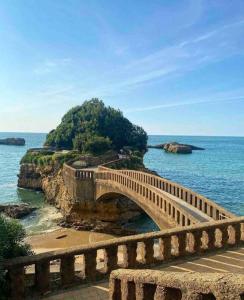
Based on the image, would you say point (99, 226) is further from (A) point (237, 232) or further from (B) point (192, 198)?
(A) point (237, 232)

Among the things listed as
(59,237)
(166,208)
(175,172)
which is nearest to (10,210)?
(59,237)

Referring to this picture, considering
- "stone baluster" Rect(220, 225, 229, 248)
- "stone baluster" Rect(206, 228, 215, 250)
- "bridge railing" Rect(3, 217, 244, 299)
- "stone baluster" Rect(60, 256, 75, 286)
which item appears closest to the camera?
"bridge railing" Rect(3, 217, 244, 299)

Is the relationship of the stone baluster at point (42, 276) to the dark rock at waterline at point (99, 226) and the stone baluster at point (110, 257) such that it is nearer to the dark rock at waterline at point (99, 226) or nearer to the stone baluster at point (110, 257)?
the stone baluster at point (110, 257)

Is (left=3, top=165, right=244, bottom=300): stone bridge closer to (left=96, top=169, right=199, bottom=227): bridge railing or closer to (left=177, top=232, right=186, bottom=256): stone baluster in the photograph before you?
(left=177, top=232, right=186, bottom=256): stone baluster

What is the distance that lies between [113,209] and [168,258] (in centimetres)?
3810

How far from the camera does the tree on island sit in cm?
8050

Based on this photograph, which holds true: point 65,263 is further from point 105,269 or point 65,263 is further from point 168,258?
point 168,258

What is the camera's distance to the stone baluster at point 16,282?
858 centimetres

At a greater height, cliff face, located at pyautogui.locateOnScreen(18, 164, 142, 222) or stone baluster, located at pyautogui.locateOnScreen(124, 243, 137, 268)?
stone baluster, located at pyautogui.locateOnScreen(124, 243, 137, 268)

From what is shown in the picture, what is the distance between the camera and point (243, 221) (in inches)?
503

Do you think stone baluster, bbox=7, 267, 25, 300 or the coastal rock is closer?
stone baluster, bbox=7, 267, 25, 300

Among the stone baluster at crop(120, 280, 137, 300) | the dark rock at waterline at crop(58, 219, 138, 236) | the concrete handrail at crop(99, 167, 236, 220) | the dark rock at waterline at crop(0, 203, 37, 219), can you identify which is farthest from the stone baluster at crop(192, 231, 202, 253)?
the dark rock at waterline at crop(0, 203, 37, 219)

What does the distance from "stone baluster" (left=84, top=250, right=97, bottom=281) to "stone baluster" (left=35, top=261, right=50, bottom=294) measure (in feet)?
3.34

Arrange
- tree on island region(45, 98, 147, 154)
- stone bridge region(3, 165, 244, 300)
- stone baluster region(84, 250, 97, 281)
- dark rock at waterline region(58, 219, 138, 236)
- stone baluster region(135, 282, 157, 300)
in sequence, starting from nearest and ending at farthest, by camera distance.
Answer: stone bridge region(3, 165, 244, 300) → stone baluster region(135, 282, 157, 300) → stone baluster region(84, 250, 97, 281) → dark rock at waterline region(58, 219, 138, 236) → tree on island region(45, 98, 147, 154)
